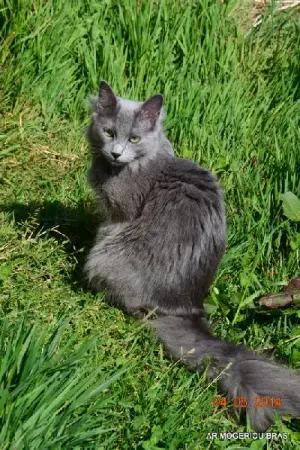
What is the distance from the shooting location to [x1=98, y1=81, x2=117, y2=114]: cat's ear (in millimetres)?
3906

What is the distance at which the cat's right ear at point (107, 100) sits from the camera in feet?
12.8

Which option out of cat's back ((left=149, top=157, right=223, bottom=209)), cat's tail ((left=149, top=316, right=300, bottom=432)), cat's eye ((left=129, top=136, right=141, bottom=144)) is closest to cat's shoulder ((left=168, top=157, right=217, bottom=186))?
cat's back ((left=149, top=157, right=223, bottom=209))

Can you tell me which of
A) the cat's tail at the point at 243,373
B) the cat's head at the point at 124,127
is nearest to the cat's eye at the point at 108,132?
the cat's head at the point at 124,127

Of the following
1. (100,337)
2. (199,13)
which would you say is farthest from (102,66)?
(100,337)

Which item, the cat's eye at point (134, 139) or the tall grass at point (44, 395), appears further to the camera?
the cat's eye at point (134, 139)

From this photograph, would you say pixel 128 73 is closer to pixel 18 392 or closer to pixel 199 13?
pixel 199 13

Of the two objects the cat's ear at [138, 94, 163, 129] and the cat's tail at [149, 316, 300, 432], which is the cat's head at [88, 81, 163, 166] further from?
the cat's tail at [149, 316, 300, 432]

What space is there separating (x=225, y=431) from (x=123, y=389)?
1.71 feet

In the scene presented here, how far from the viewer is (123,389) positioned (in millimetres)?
3146
